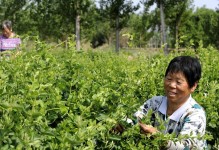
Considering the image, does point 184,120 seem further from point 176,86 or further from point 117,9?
point 117,9

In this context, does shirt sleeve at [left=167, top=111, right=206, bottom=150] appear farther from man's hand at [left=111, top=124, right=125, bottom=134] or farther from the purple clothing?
the purple clothing

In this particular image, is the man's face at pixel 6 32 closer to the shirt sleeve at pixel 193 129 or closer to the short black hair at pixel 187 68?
the short black hair at pixel 187 68

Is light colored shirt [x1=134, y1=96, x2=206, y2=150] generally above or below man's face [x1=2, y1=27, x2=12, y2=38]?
below

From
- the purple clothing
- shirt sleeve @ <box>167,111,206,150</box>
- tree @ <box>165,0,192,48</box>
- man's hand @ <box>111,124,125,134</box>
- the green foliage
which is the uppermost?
tree @ <box>165,0,192,48</box>

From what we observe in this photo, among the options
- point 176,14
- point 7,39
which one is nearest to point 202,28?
point 176,14

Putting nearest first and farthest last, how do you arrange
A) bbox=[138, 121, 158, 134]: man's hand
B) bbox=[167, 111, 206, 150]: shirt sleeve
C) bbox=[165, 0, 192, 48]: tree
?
bbox=[138, 121, 158, 134]: man's hand < bbox=[167, 111, 206, 150]: shirt sleeve < bbox=[165, 0, 192, 48]: tree

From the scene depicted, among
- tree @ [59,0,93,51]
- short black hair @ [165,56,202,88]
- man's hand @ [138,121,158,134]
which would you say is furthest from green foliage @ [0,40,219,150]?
tree @ [59,0,93,51]

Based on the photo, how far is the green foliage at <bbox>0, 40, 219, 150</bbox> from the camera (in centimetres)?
162

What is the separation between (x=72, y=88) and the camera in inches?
100

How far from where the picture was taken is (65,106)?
2.07 metres

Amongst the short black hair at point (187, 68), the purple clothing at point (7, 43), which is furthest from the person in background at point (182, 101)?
the purple clothing at point (7, 43)

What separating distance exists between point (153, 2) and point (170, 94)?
22647 millimetres

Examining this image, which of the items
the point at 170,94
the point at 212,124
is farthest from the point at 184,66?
the point at 212,124

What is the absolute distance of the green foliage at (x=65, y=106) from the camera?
1.62 metres
